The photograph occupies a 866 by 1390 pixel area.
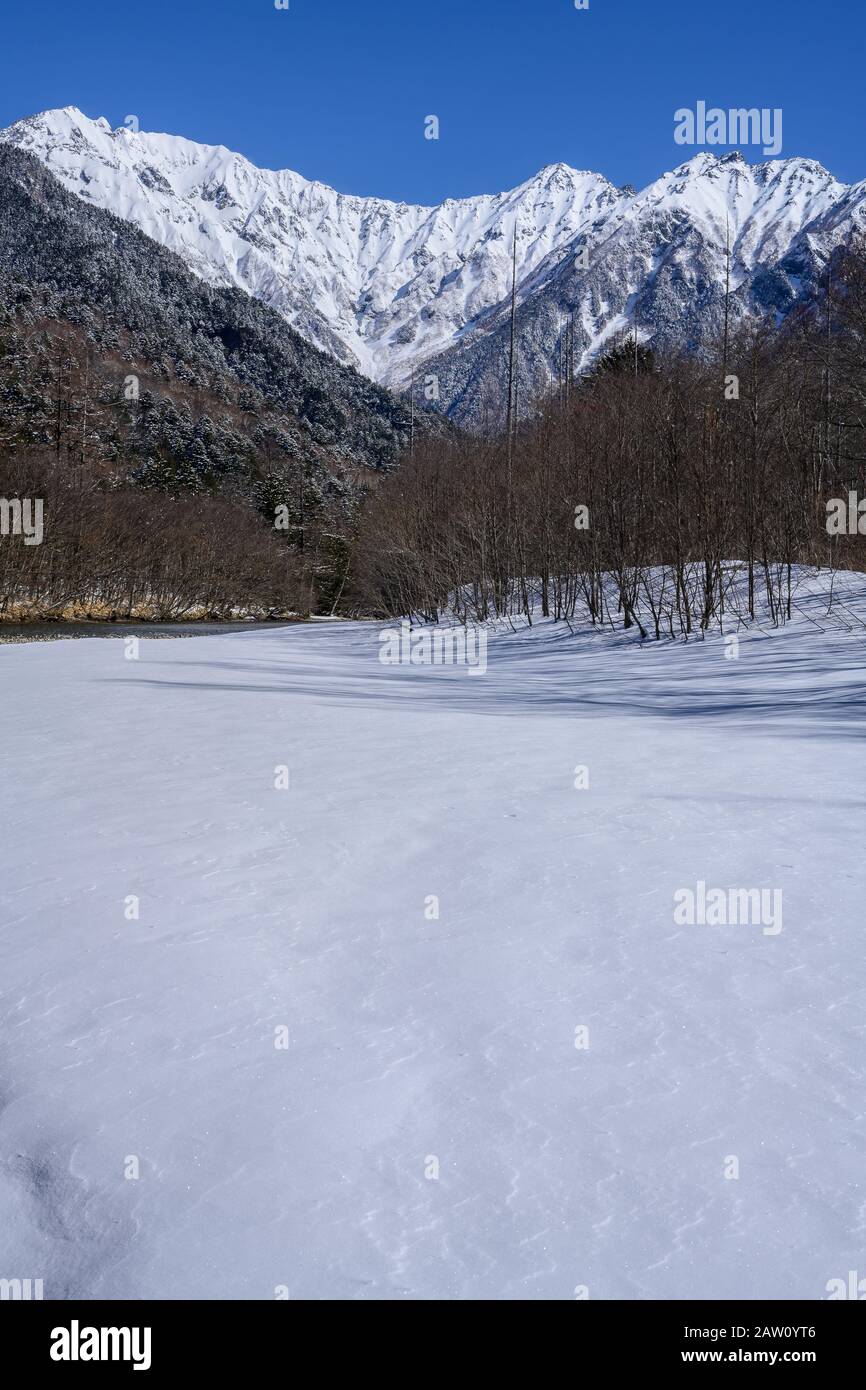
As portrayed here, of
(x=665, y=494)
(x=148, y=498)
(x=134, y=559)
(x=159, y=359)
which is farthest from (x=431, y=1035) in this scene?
(x=159, y=359)

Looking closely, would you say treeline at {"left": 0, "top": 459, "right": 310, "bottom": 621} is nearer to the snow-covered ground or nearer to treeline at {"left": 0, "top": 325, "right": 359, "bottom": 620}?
treeline at {"left": 0, "top": 325, "right": 359, "bottom": 620}

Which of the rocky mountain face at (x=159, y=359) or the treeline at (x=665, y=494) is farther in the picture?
the rocky mountain face at (x=159, y=359)

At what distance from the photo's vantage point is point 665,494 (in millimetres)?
16125

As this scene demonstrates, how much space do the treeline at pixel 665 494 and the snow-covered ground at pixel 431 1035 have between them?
36.9ft

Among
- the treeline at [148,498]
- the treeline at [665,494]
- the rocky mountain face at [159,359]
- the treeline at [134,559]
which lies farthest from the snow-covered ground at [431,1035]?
the rocky mountain face at [159,359]

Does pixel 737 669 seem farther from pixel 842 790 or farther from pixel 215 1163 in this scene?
pixel 215 1163

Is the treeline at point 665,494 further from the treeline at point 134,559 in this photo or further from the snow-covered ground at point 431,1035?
the treeline at point 134,559

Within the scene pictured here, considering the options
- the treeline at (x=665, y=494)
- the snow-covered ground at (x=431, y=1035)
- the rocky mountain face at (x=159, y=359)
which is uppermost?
the rocky mountain face at (x=159, y=359)

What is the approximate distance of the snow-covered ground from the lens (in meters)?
1.69

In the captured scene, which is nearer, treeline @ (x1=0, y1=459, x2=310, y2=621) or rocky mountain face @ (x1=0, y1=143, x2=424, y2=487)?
treeline @ (x1=0, y1=459, x2=310, y2=621)

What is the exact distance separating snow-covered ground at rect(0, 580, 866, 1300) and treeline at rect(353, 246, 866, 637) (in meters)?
11.2

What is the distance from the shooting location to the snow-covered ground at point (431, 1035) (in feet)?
5.56

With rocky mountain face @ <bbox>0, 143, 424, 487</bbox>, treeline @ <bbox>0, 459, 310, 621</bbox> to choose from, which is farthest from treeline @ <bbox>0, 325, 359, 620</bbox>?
rocky mountain face @ <bbox>0, 143, 424, 487</bbox>

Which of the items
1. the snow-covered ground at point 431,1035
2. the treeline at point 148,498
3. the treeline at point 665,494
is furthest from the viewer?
the treeline at point 148,498
